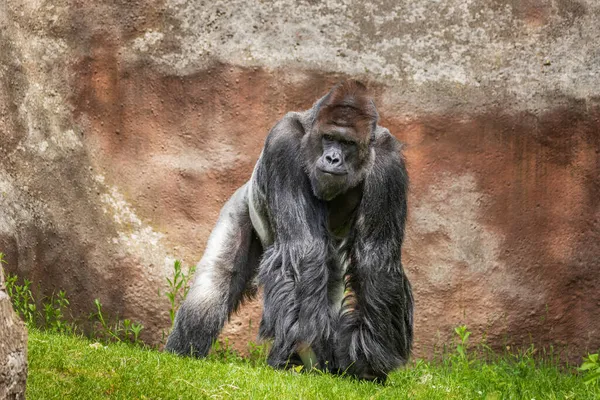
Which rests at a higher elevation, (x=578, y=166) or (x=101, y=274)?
(x=578, y=166)

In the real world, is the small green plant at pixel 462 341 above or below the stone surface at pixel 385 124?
below

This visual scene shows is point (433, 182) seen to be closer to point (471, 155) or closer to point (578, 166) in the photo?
point (471, 155)

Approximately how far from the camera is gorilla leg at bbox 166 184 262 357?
16.5 ft

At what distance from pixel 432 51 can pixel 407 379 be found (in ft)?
7.66

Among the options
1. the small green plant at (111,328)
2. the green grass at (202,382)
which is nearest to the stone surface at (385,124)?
the small green plant at (111,328)

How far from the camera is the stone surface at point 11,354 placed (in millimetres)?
2787

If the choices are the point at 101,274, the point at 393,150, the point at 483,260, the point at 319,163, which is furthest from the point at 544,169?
the point at 101,274

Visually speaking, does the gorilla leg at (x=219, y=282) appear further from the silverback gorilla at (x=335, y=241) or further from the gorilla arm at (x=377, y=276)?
the gorilla arm at (x=377, y=276)

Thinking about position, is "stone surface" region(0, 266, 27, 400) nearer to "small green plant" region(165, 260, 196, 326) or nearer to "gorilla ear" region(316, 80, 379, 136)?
"gorilla ear" region(316, 80, 379, 136)

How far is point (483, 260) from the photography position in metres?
6.23

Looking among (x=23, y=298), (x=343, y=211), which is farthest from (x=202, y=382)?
(x=23, y=298)

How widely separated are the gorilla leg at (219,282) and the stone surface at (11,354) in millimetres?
2075

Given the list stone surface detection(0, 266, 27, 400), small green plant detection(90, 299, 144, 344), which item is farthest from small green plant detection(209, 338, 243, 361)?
stone surface detection(0, 266, 27, 400)

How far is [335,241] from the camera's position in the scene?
4945mm
